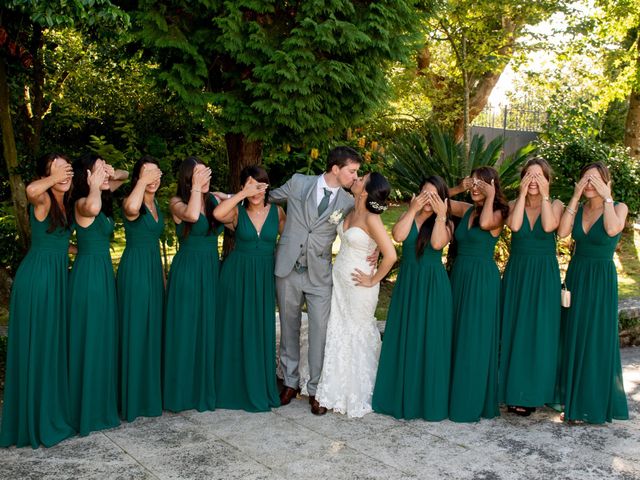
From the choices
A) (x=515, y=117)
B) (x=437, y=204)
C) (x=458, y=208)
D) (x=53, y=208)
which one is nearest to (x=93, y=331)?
(x=53, y=208)

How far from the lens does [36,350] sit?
496cm

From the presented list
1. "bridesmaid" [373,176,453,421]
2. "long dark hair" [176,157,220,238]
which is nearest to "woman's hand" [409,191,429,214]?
"bridesmaid" [373,176,453,421]

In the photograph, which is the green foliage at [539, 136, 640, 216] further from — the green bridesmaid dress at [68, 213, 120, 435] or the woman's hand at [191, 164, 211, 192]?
the green bridesmaid dress at [68, 213, 120, 435]

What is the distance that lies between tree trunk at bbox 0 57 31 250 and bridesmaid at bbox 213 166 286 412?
9.58 ft

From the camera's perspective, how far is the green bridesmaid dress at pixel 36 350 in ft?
16.1

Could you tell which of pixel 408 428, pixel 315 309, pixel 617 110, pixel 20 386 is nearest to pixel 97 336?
pixel 20 386

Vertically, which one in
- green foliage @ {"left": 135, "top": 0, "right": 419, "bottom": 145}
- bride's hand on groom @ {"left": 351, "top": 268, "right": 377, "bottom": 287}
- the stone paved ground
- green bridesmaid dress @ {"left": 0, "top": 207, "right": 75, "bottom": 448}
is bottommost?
the stone paved ground

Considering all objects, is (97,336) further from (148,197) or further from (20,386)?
(148,197)

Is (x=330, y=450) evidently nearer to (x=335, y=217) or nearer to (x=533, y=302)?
(x=335, y=217)

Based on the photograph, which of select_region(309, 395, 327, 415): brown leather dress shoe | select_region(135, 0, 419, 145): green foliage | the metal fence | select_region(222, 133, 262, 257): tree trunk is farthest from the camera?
the metal fence

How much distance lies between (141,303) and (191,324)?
44cm

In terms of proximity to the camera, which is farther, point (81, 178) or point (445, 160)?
point (445, 160)

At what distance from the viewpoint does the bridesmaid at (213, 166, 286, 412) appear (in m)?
5.72

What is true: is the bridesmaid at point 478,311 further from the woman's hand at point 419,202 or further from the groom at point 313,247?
the groom at point 313,247
